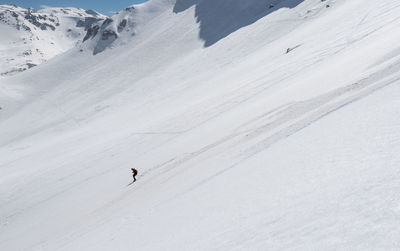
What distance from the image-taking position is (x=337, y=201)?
12.3ft

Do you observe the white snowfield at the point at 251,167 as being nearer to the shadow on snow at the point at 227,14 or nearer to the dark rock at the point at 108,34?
the shadow on snow at the point at 227,14

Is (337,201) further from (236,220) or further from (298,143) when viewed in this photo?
(298,143)

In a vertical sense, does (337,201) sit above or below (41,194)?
below

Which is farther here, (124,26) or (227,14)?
(124,26)

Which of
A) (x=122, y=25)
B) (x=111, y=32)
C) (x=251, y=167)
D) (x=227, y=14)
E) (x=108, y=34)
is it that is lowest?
(x=251, y=167)

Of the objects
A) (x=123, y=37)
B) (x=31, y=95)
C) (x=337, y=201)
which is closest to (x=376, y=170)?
(x=337, y=201)

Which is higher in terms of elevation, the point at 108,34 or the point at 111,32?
the point at 111,32

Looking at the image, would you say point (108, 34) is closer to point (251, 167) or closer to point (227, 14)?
point (227, 14)

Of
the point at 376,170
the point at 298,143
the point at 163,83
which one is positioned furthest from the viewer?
the point at 163,83

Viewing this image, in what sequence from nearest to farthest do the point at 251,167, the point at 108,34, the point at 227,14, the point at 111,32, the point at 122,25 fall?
1. the point at 251,167
2. the point at 227,14
3. the point at 108,34
4. the point at 111,32
5. the point at 122,25

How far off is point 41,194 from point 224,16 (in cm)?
5979

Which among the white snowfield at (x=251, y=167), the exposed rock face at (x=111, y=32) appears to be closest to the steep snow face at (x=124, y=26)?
the exposed rock face at (x=111, y=32)

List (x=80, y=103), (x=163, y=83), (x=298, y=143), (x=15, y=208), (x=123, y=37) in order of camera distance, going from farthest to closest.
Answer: (x=123, y=37) < (x=80, y=103) < (x=163, y=83) < (x=15, y=208) < (x=298, y=143)

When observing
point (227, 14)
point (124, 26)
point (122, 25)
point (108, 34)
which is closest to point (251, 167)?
point (227, 14)
